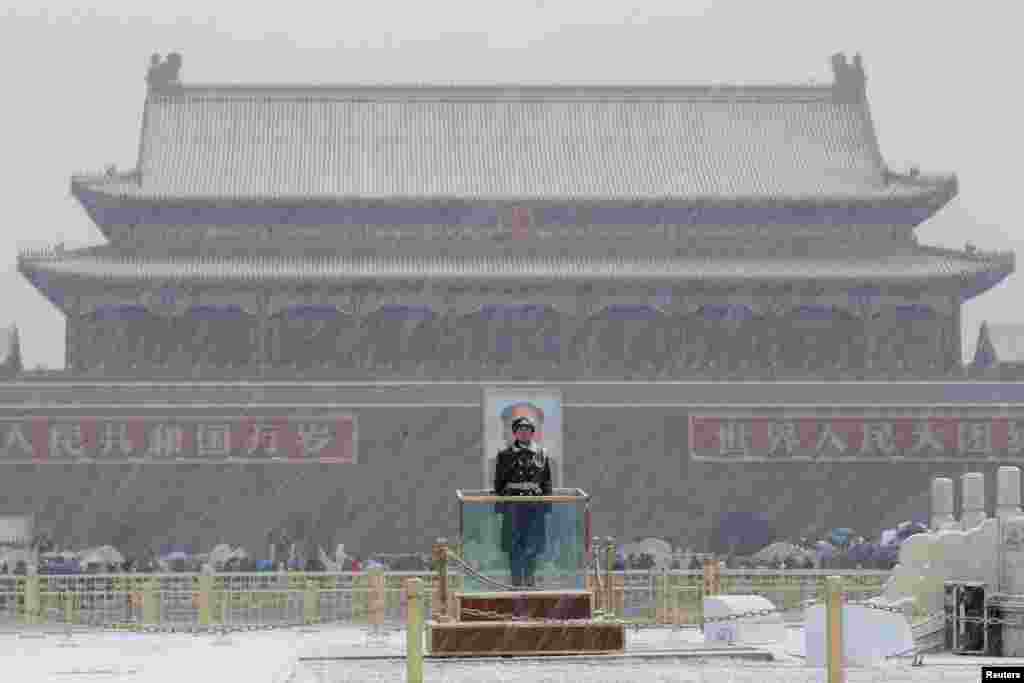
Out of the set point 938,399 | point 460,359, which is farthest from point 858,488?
point 460,359

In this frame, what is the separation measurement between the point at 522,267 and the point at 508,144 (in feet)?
15.9

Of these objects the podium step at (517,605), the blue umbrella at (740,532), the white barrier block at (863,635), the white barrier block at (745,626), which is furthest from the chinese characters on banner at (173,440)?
the podium step at (517,605)

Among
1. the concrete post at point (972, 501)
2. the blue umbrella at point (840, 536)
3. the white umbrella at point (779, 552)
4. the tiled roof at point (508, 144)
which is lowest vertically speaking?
the white umbrella at point (779, 552)

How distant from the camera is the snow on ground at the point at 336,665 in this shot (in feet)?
44.8

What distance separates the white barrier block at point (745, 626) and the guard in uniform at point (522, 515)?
4121 millimetres

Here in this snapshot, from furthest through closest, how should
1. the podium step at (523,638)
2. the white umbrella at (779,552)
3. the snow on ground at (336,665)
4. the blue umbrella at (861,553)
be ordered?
1. the white umbrella at (779,552)
2. the blue umbrella at (861,553)
3. the podium step at (523,638)
4. the snow on ground at (336,665)

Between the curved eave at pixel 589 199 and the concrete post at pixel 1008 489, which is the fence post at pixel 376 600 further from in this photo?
the curved eave at pixel 589 199

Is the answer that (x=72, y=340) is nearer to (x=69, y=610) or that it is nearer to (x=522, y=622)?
(x=69, y=610)

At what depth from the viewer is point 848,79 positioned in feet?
144

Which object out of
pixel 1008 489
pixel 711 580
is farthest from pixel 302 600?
pixel 1008 489

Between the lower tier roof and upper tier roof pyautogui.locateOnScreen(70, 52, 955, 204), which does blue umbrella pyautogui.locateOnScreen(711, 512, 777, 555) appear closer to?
the lower tier roof

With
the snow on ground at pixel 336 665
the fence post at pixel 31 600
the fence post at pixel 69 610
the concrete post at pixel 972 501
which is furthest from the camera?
the fence post at pixel 31 600

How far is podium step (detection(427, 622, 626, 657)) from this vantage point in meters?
15.0

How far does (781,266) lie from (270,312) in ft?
33.0
